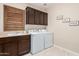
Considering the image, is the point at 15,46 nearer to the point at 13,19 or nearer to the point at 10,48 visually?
the point at 10,48

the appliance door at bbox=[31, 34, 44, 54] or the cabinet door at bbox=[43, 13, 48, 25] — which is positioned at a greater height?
the cabinet door at bbox=[43, 13, 48, 25]

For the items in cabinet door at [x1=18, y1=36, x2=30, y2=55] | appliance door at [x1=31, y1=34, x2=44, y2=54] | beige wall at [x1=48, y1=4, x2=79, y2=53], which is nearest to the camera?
beige wall at [x1=48, y1=4, x2=79, y2=53]

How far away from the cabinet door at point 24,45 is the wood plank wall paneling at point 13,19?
13.1 inches

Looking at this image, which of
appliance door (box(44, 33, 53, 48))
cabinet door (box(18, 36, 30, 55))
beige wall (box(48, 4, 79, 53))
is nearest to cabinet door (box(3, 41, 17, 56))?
cabinet door (box(18, 36, 30, 55))

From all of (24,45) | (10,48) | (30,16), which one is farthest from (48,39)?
(10,48)

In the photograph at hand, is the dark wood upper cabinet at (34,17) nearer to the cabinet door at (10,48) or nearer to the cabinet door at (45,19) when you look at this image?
the cabinet door at (45,19)

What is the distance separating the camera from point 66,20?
A: 3.13 metres

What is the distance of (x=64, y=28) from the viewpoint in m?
3.20

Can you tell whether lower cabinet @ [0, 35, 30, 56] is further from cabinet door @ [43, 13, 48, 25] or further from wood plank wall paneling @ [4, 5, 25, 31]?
cabinet door @ [43, 13, 48, 25]

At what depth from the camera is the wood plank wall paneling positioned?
321cm

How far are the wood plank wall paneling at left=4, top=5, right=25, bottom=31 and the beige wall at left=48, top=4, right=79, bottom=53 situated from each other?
2.87ft

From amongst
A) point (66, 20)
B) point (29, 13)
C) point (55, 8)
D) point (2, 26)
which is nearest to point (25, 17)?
point (29, 13)

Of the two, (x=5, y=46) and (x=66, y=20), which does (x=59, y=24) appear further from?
(x=5, y=46)

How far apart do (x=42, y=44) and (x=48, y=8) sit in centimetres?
117
